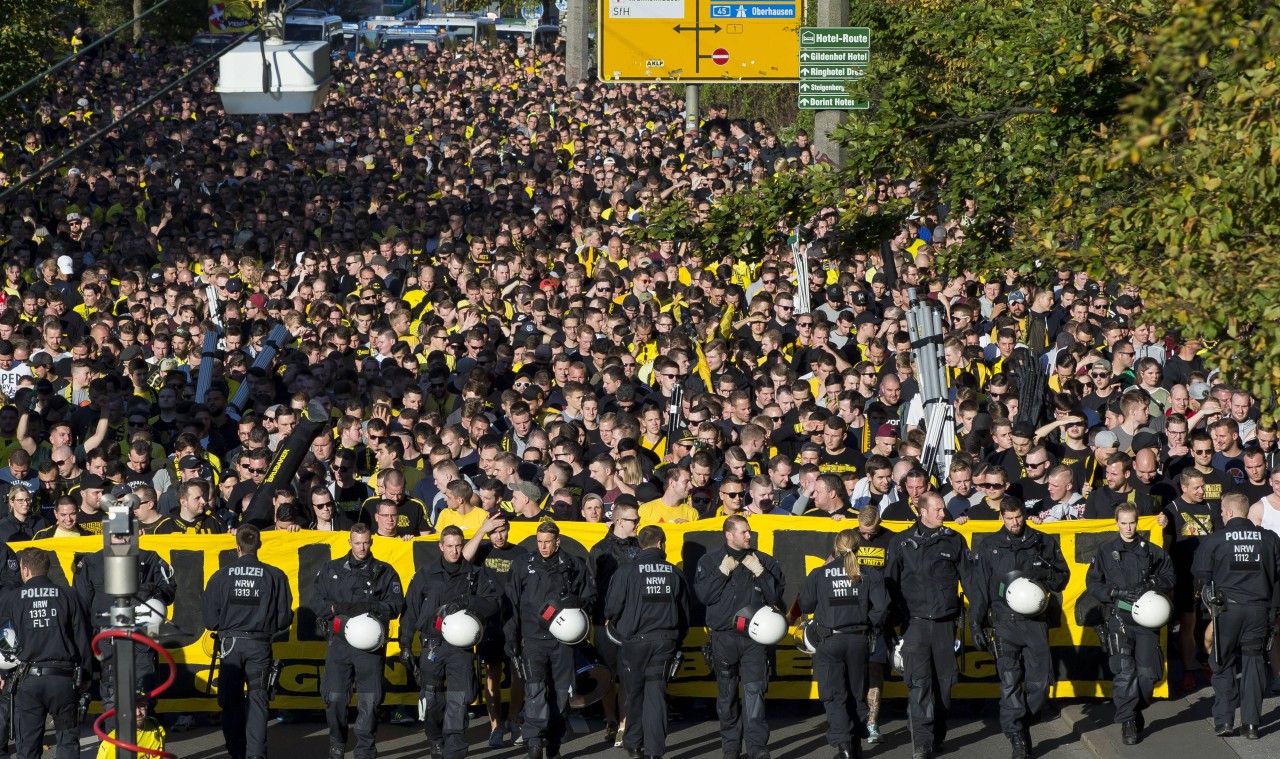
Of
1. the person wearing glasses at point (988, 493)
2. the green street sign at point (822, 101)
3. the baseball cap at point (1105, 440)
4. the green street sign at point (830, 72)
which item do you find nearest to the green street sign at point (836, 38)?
the green street sign at point (830, 72)

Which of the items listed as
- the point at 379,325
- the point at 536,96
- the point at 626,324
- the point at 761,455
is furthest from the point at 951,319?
the point at 536,96

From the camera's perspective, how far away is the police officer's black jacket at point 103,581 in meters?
11.6

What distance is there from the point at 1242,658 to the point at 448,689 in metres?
5.27

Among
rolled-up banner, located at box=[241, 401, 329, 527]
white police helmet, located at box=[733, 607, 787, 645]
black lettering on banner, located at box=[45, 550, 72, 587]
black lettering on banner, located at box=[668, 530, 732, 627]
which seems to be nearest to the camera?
white police helmet, located at box=[733, 607, 787, 645]

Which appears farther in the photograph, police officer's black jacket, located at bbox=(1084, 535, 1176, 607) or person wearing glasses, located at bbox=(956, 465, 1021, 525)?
person wearing glasses, located at bbox=(956, 465, 1021, 525)

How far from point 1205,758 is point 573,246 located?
12325 millimetres

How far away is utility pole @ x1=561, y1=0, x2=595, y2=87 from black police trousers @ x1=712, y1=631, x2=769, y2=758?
32800mm

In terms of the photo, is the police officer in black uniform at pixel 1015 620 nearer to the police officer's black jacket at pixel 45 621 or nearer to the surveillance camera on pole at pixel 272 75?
the surveillance camera on pole at pixel 272 75

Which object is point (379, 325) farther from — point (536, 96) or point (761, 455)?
point (536, 96)

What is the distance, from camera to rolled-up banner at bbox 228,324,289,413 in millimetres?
16531

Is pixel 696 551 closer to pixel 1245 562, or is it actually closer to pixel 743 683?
pixel 743 683

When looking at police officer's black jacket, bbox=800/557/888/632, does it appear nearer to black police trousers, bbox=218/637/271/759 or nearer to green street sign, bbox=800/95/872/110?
black police trousers, bbox=218/637/271/759

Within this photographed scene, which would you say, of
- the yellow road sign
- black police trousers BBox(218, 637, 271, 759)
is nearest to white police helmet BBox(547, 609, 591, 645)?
black police trousers BBox(218, 637, 271, 759)

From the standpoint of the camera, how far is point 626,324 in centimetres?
1762
